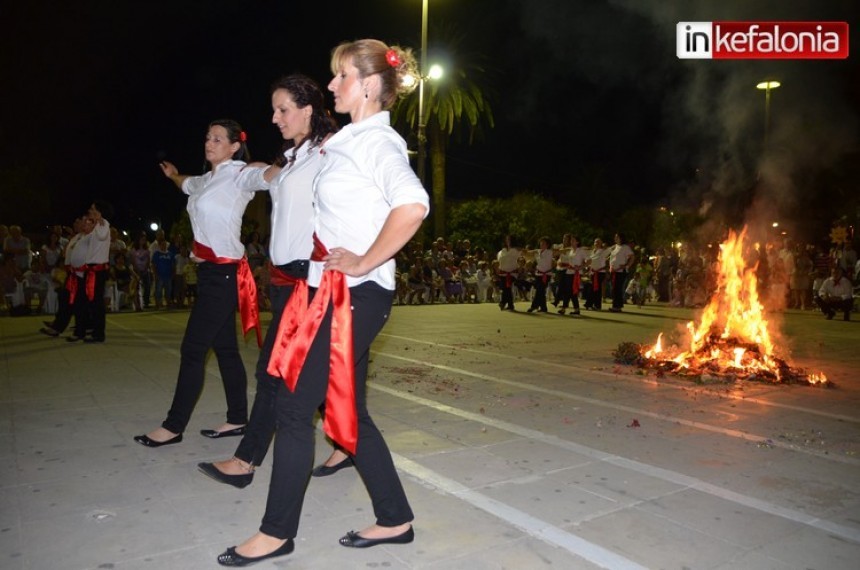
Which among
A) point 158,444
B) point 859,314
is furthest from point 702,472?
point 859,314

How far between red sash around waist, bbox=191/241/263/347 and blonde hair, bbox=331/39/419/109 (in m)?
1.93

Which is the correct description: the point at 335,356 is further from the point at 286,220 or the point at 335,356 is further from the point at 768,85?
the point at 768,85

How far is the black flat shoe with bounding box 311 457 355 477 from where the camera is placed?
3.83 metres

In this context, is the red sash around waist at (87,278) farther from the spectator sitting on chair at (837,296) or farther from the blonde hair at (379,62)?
the spectator sitting on chair at (837,296)

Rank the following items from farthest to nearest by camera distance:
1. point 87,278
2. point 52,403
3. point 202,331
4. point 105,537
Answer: point 87,278, point 52,403, point 202,331, point 105,537

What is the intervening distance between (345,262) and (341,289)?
0.13 meters

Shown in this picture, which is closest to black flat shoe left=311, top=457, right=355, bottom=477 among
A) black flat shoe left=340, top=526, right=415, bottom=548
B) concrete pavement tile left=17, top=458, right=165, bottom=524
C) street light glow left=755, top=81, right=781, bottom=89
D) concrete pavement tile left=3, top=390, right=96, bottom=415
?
concrete pavement tile left=17, top=458, right=165, bottom=524

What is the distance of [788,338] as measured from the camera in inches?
440

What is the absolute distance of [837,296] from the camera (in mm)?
14891

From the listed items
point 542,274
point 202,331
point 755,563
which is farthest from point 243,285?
point 542,274

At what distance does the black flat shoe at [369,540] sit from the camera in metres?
2.87

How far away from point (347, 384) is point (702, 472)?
248 cm

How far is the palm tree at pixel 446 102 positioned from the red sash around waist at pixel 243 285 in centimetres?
2308

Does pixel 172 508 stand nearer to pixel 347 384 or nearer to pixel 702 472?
pixel 347 384
